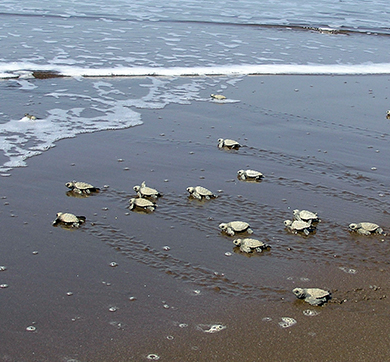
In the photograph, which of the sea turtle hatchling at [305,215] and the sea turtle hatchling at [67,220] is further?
the sea turtle hatchling at [305,215]

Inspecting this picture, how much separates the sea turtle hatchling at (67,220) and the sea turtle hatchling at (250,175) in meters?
2.22

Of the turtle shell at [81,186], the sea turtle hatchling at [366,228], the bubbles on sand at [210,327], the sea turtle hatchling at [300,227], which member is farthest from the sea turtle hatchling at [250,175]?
the bubbles on sand at [210,327]

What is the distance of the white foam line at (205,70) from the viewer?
11.6 m

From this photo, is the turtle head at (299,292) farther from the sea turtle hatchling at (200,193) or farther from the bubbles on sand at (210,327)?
the sea turtle hatchling at (200,193)

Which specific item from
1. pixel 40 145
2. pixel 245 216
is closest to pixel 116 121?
pixel 40 145

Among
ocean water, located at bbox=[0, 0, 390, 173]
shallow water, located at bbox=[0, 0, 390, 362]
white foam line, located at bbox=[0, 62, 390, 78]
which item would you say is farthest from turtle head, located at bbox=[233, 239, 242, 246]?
white foam line, located at bbox=[0, 62, 390, 78]

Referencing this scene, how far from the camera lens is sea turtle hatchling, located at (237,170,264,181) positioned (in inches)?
250

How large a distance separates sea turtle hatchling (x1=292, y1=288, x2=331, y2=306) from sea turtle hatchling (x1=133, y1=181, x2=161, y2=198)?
2.17m

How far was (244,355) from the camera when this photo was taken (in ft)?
11.6

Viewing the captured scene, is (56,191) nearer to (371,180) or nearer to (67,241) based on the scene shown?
(67,241)

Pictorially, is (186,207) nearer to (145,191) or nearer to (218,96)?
(145,191)

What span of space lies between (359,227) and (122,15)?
18264 mm

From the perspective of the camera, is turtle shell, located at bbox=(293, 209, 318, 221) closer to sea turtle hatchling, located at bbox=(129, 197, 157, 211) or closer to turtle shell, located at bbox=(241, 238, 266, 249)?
turtle shell, located at bbox=(241, 238, 266, 249)

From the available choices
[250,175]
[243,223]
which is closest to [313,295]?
[243,223]
